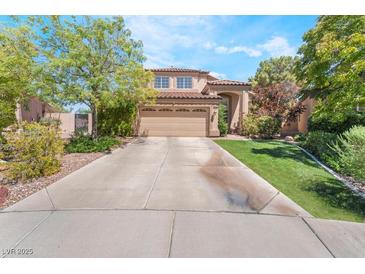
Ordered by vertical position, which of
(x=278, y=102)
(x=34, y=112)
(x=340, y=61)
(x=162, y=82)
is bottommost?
(x=34, y=112)

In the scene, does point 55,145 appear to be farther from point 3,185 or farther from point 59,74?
point 59,74

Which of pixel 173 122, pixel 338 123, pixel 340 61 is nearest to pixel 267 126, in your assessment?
pixel 338 123

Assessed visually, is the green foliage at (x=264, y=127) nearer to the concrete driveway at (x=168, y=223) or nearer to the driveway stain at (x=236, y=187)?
the driveway stain at (x=236, y=187)

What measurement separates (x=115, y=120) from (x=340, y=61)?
522 inches

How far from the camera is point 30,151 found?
6.31 m

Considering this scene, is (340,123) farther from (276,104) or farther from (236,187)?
(236,187)

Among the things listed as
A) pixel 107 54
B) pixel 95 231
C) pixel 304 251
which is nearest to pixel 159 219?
pixel 95 231

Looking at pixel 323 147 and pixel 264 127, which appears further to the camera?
pixel 264 127

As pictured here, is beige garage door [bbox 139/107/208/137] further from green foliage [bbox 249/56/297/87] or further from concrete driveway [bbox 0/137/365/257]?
green foliage [bbox 249/56/297/87]

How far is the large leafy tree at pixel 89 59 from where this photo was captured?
9570 millimetres

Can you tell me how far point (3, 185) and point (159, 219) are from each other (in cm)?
474

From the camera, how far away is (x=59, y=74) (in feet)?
31.3

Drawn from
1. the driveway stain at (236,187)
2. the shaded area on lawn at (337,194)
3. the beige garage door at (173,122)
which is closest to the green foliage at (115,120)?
the beige garage door at (173,122)

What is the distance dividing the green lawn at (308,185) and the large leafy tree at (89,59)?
643 centimetres
